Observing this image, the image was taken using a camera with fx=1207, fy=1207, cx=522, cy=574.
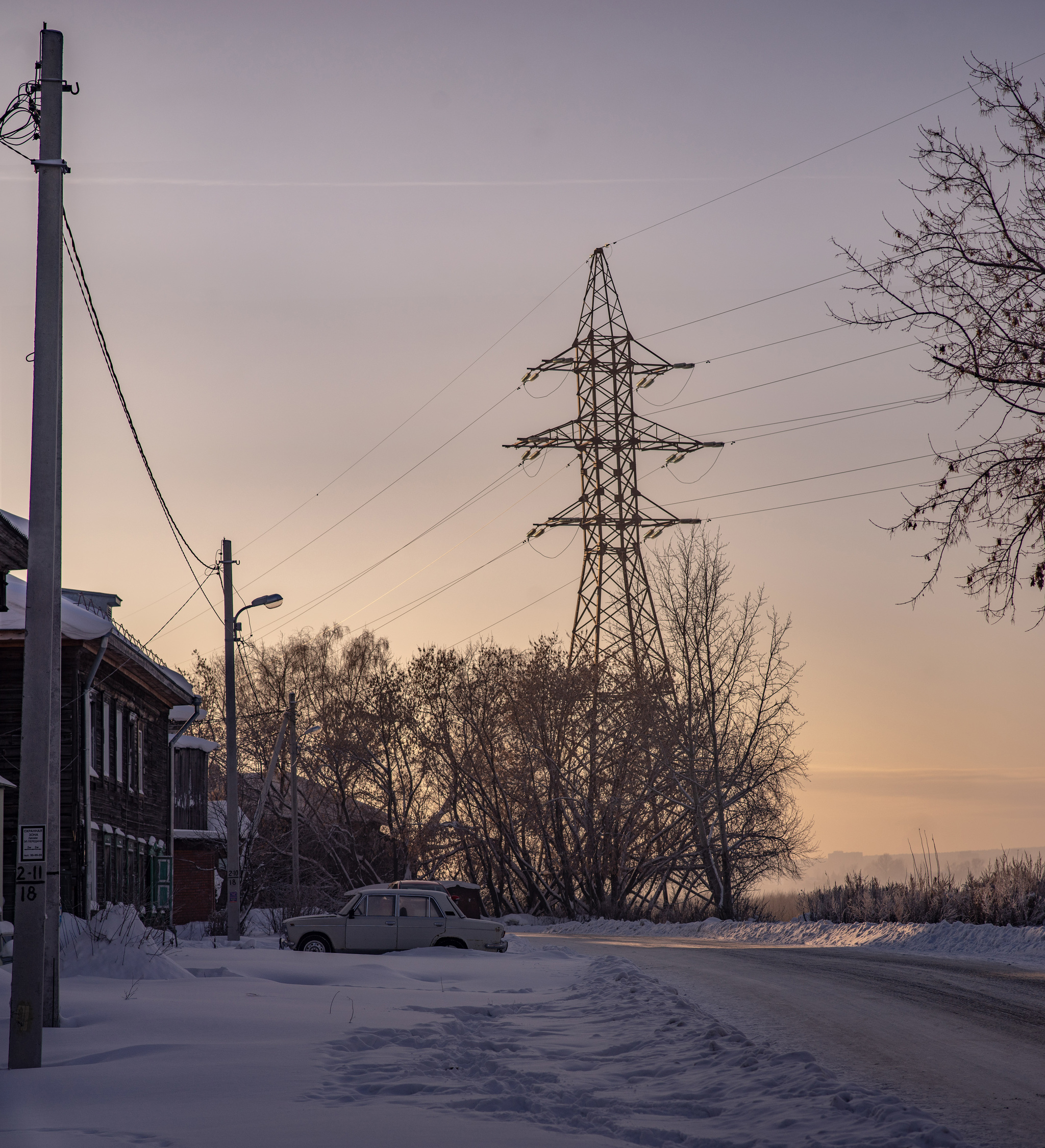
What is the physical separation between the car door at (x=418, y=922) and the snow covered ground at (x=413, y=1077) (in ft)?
25.3

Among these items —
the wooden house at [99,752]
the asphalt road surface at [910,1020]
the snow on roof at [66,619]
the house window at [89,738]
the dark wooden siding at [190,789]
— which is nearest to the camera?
the asphalt road surface at [910,1020]

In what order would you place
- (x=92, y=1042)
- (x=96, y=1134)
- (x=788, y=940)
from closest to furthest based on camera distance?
(x=96, y=1134)
(x=92, y=1042)
(x=788, y=940)

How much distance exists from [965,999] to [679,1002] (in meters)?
3.35

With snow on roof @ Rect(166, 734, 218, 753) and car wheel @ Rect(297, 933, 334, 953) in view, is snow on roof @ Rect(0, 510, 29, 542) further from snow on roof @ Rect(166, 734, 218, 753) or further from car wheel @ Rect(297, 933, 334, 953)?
snow on roof @ Rect(166, 734, 218, 753)

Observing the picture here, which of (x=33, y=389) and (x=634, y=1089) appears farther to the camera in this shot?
(x=33, y=389)

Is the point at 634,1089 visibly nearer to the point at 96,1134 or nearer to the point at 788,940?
the point at 96,1134

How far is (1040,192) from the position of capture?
12.0m

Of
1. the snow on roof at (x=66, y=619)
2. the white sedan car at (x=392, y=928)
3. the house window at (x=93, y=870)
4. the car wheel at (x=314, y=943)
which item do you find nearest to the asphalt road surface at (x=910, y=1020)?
the white sedan car at (x=392, y=928)

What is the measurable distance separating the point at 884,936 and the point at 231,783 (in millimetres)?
14267

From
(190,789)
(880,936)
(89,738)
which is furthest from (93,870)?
(880,936)

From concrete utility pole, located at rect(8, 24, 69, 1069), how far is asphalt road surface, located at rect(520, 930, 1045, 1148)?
626cm

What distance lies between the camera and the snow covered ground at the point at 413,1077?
6973 mm

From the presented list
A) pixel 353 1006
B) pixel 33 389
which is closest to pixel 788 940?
pixel 353 1006

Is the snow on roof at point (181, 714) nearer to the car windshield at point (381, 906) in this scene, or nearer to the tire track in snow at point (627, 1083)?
the car windshield at point (381, 906)
